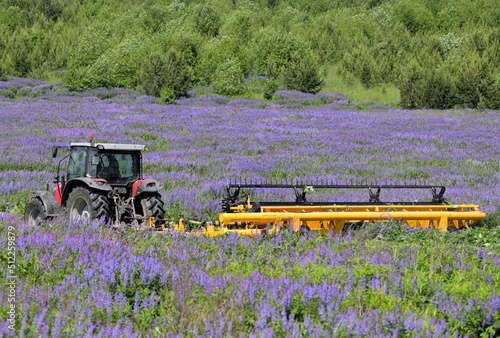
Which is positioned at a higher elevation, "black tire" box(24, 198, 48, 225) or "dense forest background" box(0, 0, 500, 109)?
"dense forest background" box(0, 0, 500, 109)

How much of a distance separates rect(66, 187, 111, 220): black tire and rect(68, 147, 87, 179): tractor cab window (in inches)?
21.6

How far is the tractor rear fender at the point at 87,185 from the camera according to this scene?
25.9ft

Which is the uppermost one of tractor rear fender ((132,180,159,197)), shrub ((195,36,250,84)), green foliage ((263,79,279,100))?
shrub ((195,36,250,84))

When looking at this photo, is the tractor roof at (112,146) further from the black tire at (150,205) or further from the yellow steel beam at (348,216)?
the yellow steel beam at (348,216)

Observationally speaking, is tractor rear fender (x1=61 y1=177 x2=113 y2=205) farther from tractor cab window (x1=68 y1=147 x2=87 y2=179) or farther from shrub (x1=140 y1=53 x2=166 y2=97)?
shrub (x1=140 y1=53 x2=166 y2=97)

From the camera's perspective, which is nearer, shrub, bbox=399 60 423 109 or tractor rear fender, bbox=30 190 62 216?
tractor rear fender, bbox=30 190 62 216

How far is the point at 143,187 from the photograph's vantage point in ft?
26.9

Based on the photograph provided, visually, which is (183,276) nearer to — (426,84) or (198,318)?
(198,318)

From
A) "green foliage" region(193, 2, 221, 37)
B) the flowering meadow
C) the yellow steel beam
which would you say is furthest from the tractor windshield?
"green foliage" region(193, 2, 221, 37)

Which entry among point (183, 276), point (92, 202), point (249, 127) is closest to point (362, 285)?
point (183, 276)

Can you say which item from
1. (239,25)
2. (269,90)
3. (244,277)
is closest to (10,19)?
(239,25)

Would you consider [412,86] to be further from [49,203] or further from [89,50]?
[89,50]

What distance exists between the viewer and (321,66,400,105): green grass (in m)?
54.5

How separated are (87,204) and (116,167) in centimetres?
124
